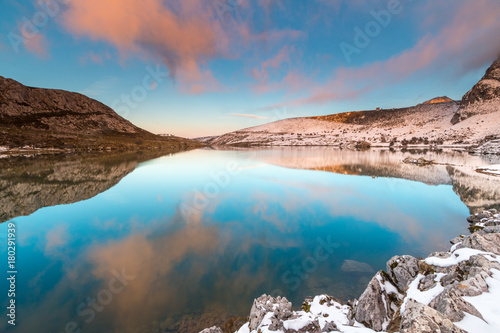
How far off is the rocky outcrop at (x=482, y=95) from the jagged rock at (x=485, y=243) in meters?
170

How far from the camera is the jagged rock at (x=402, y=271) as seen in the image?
7.17m

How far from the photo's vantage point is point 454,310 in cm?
386

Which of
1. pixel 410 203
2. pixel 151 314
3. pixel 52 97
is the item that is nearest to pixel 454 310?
pixel 151 314

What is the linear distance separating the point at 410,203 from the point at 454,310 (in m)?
19.7

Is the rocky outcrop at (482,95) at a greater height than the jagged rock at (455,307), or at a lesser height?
greater

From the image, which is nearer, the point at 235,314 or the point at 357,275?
the point at 235,314

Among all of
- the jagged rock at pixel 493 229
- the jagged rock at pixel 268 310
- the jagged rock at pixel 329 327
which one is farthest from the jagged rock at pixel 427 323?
the jagged rock at pixel 493 229

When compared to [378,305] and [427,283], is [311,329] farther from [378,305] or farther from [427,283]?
[427,283]

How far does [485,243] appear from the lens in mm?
6766

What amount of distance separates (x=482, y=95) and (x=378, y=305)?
190 m

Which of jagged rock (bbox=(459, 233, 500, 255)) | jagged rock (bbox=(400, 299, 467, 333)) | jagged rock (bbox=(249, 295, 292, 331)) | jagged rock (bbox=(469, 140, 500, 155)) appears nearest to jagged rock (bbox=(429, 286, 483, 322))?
jagged rock (bbox=(400, 299, 467, 333))

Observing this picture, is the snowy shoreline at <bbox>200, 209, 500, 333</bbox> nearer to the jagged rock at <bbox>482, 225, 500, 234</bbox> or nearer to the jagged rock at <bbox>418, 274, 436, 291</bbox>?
the jagged rock at <bbox>418, 274, 436, 291</bbox>

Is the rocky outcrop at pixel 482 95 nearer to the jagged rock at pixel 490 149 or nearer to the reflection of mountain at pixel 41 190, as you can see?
the jagged rock at pixel 490 149

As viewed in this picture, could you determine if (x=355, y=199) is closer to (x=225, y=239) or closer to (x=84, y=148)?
(x=225, y=239)
